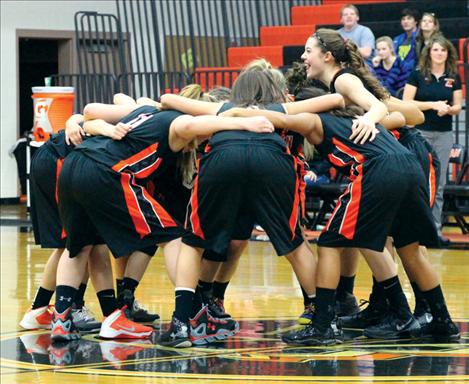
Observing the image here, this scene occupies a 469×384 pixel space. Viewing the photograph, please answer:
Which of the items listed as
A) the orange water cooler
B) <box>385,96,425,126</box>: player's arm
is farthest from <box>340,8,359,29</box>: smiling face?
<box>385,96,425,126</box>: player's arm

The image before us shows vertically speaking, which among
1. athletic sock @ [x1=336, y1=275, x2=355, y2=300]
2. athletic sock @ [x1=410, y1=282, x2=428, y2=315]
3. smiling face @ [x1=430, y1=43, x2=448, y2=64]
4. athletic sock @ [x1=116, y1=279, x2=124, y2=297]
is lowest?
athletic sock @ [x1=410, y1=282, x2=428, y2=315]

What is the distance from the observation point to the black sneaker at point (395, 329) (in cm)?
664

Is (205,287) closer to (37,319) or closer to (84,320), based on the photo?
(84,320)

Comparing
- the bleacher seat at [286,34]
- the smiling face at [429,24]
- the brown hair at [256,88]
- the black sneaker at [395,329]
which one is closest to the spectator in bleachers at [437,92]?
the smiling face at [429,24]

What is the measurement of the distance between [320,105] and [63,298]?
170 centimetres

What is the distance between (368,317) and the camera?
7031mm

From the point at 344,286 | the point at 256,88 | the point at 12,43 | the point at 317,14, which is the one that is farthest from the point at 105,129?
the point at 12,43

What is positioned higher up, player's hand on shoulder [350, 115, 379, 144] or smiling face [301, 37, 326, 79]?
smiling face [301, 37, 326, 79]

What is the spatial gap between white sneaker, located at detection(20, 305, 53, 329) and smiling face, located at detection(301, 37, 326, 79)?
6.68ft

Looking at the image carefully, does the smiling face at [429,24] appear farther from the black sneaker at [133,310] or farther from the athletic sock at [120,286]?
the athletic sock at [120,286]

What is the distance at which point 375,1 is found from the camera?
16.8 meters

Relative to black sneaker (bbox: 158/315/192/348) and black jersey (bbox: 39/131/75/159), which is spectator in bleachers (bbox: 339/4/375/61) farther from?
black sneaker (bbox: 158/315/192/348)

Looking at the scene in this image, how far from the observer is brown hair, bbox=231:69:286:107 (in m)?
6.63

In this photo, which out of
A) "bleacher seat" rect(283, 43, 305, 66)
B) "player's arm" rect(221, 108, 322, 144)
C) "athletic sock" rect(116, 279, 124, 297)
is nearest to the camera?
"player's arm" rect(221, 108, 322, 144)
